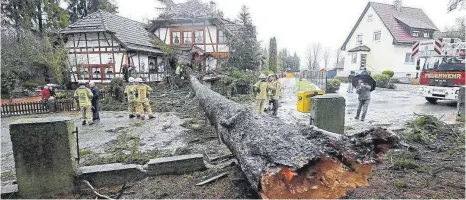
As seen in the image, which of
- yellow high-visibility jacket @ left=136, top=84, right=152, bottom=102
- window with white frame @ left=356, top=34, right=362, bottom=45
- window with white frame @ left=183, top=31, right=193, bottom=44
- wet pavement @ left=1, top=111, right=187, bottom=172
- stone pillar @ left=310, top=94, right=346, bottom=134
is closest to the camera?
stone pillar @ left=310, top=94, right=346, bottom=134

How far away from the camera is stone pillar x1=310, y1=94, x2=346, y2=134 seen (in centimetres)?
481

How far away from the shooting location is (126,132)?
7633 mm

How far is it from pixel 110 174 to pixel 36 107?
9.92 metres

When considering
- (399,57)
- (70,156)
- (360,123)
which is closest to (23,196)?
(70,156)

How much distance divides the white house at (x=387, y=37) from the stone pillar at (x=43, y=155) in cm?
3105

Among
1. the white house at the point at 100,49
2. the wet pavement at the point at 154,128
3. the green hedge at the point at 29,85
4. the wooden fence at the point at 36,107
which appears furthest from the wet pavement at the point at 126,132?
the green hedge at the point at 29,85

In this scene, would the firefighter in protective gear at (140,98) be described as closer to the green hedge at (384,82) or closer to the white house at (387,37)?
the green hedge at (384,82)

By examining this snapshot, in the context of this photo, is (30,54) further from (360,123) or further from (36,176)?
(360,123)

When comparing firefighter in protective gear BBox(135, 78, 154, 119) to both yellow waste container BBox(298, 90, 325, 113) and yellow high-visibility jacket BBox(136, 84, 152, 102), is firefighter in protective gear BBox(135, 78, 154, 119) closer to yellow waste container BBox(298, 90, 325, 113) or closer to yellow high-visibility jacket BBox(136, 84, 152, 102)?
yellow high-visibility jacket BBox(136, 84, 152, 102)

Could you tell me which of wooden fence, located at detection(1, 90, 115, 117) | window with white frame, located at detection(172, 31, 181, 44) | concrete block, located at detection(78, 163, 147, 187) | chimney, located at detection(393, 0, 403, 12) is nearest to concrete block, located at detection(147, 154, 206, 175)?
concrete block, located at detection(78, 163, 147, 187)

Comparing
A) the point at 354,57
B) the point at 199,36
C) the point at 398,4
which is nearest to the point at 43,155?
the point at 199,36

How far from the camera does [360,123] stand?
26.8 ft

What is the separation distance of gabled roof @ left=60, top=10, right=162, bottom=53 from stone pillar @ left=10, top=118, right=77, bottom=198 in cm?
1732

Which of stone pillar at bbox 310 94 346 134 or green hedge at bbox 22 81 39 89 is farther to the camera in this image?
green hedge at bbox 22 81 39 89
